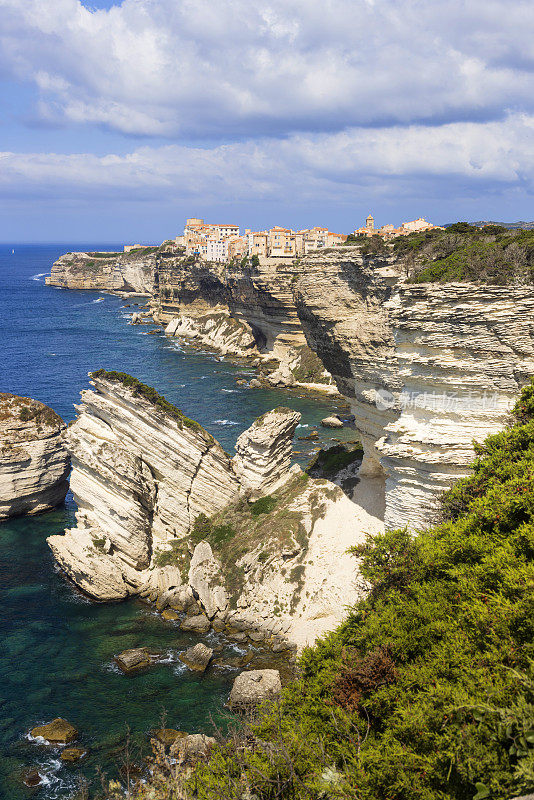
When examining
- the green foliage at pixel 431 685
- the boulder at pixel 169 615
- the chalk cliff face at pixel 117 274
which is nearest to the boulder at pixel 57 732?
the boulder at pixel 169 615

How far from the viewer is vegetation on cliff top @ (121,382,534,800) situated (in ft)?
29.7

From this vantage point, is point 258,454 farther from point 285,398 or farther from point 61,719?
point 285,398

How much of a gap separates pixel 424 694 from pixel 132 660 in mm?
19244

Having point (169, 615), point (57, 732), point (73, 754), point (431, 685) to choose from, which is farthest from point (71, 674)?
point (431, 685)

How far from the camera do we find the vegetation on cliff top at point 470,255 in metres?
23.7

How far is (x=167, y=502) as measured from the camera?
3397 cm

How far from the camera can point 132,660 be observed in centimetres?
2588

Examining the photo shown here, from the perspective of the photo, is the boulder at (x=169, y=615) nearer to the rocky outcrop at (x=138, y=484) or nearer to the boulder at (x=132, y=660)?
the rocky outcrop at (x=138, y=484)

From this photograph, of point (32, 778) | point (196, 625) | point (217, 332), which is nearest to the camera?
point (32, 778)

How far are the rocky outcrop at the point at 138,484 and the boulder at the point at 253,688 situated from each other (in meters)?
7.75

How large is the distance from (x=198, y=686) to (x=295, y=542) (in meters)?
9.37

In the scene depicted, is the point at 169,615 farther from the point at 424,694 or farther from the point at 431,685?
the point at 424,694

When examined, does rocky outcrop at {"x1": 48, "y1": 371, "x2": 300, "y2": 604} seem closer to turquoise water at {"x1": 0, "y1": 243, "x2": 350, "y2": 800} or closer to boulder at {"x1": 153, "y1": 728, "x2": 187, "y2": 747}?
turquoise water at {"x1": 0, "y1": 243, "x2": 350, "y2": 800}

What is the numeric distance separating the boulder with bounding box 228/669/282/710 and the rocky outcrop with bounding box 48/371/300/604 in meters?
7.75
